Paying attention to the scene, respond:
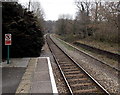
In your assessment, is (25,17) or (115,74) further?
(25,17)

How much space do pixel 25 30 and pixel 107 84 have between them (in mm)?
8726

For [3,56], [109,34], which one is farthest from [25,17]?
[109,34]

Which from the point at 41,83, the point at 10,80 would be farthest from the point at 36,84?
the point at 10,80

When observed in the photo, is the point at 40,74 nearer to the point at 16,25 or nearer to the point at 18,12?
the point at 16,25

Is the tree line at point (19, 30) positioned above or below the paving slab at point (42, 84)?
above

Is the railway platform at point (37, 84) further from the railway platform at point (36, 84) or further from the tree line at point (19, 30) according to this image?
the tree line at point (19, 30)

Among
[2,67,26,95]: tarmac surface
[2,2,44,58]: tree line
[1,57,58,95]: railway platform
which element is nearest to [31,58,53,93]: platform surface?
[1,57,58,95]: railway platform

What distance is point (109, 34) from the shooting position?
2783 cm

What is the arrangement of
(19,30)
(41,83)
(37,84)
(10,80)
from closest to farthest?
(37,84) → (41,83) → (10,80) → (19,30)

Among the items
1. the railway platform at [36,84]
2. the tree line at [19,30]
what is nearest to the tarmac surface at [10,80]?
the railway platform at [36,84]

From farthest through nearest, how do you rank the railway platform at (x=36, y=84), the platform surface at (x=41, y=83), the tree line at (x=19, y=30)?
the tree line at (x=19, y=30) → the platform surface at (x=41, y=83) → the railway platform at (x=36, y=84)

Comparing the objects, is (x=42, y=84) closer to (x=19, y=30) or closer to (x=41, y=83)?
(x=41, y=83)

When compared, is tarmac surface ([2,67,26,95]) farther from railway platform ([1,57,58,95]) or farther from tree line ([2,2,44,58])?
tree line ([2,2,44,58])

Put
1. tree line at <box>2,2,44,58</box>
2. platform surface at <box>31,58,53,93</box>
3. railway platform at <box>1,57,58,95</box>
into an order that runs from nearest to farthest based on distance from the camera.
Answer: railway platform at <box>1,57,58,95</box> → platform surface at <box>31,58,53,93</box> → tree line at <box>2,2,44,58</box>
